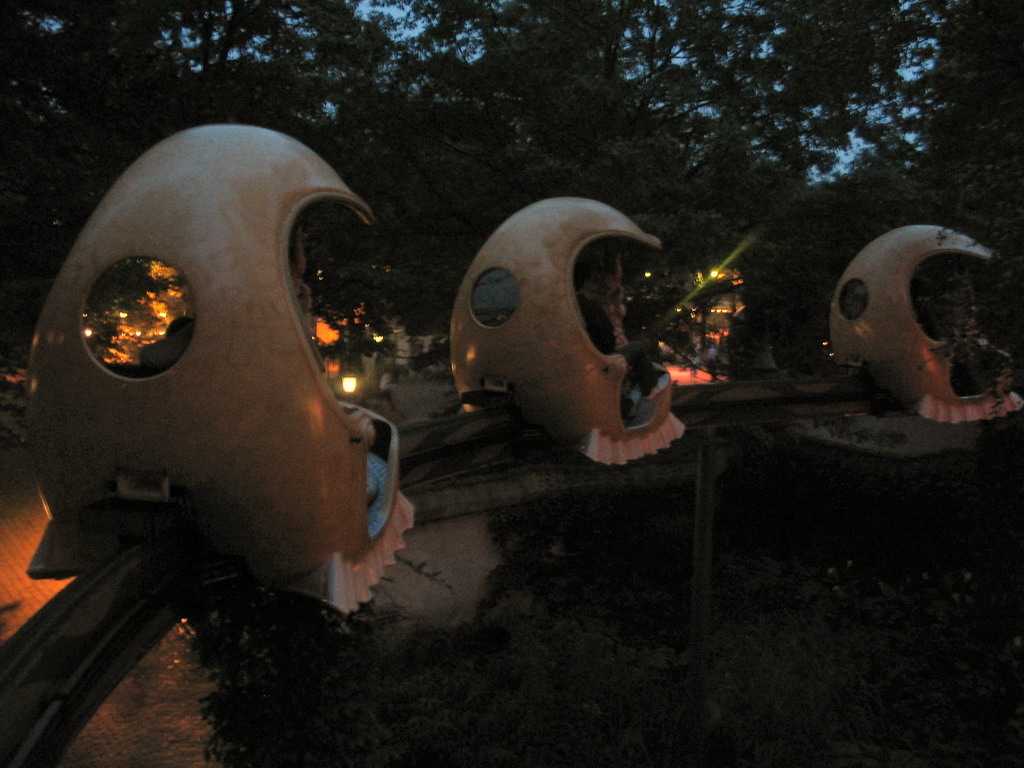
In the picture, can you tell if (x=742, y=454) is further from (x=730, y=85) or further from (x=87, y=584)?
(x=87, y=584)

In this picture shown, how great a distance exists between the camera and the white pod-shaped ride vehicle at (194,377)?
233 centimetres

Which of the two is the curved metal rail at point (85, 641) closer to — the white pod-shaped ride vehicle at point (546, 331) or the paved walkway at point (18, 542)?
the white pod-shaped ride vehicle at point (546, 331)

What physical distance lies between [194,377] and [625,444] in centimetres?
351

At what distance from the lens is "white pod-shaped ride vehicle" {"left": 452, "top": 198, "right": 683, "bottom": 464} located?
483 centimetres

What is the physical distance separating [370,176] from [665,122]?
4300 millimetres

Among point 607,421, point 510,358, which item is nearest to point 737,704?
point 607,421

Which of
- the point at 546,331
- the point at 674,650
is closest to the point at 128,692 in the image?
the point at 674,650

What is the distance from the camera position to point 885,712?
7324mm

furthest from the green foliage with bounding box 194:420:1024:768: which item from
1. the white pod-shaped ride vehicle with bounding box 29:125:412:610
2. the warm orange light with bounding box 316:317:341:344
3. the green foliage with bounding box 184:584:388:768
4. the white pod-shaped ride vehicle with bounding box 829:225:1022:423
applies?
the warm orange light with bounding box 316:317:341:344

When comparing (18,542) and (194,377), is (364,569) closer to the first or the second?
(194,377)

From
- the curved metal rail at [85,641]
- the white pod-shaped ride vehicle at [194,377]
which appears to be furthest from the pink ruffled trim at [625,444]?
the curved metal rail at [85,641]

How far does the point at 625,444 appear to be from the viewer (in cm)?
529

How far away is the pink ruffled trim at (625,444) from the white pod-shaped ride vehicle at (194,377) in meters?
2.67

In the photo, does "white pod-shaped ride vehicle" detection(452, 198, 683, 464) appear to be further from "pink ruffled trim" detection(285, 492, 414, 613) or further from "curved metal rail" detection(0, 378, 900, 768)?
"curved metal rail" detection(0, 378, 900, 768)
